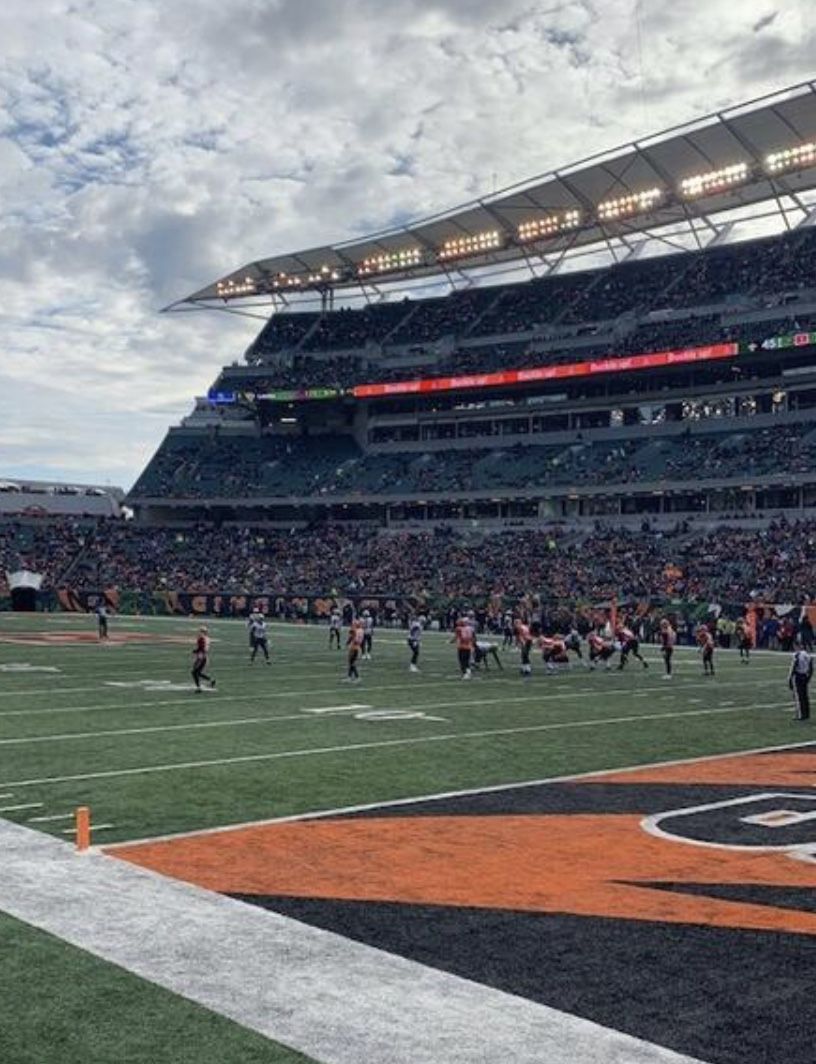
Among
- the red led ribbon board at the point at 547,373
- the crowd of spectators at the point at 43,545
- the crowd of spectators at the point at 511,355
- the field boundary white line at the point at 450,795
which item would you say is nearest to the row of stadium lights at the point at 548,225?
the crowd of spectators at the point at 511,355

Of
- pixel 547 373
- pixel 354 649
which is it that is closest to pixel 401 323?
pixel 547 373

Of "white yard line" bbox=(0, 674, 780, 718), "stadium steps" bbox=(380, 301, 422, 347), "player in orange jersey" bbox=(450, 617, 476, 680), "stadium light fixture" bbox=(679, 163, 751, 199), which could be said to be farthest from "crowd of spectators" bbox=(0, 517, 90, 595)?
"white yard line" bbox=(0, 674, 780, 718)

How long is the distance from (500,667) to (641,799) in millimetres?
15995

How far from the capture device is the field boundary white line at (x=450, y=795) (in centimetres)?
978

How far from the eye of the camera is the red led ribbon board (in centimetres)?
5716

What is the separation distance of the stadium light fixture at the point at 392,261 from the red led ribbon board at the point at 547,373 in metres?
7.26

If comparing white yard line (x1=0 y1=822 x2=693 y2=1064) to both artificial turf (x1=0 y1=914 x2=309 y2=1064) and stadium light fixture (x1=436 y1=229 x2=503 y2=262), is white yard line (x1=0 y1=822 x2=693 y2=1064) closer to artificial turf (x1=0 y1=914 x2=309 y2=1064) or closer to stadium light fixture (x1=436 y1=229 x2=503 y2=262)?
artificial turf (x1=0 y1=914 x2=309 y2=1064)

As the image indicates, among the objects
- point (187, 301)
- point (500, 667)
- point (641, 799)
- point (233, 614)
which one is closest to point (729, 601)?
point (500, 667)

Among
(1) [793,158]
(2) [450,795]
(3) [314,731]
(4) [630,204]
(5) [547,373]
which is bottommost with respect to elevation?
A: (2) [450,795]

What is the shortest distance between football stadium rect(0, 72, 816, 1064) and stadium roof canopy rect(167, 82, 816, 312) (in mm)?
245

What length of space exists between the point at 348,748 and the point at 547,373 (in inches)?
2033

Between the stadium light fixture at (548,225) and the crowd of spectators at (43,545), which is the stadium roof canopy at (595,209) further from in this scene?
the crowd of spectators at (43,545)

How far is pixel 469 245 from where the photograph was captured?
219ft

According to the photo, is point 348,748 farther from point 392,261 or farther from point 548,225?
point 392,261
